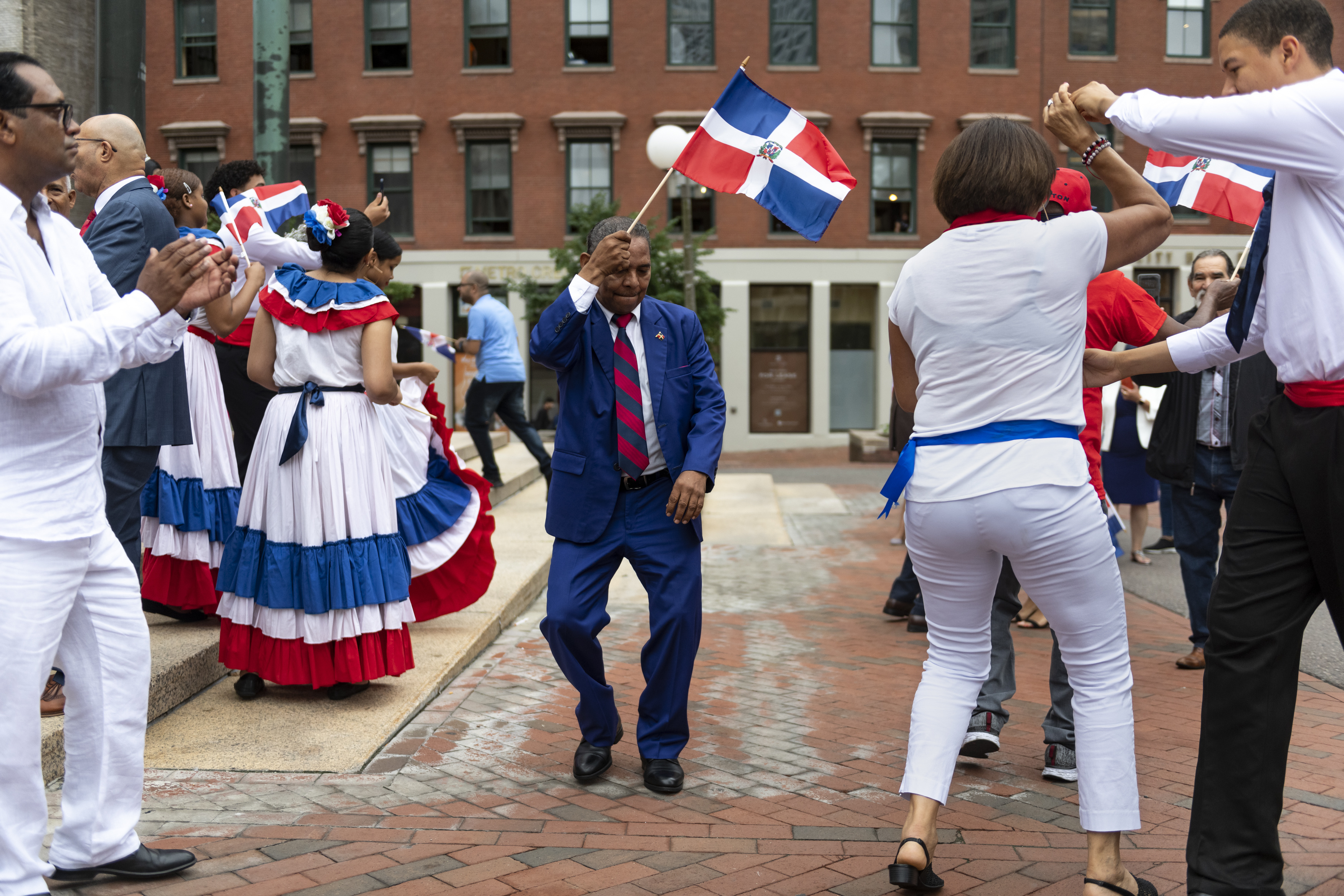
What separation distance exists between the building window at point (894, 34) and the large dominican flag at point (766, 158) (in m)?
26.2

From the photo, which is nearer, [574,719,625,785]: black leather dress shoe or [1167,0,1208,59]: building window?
[574,719,625,785]: black leather dress shoe

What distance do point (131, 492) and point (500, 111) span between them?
26015 millimetres

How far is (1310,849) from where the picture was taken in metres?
3.62

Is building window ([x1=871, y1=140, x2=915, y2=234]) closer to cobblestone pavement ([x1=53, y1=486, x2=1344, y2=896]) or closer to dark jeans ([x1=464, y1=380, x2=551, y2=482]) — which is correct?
dark jeans ([x1=464, y1=380, x2=551, y2=482])

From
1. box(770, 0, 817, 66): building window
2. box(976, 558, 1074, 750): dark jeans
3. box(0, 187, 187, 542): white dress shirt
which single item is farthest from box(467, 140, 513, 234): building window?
box(0, 187, 187, 542): white dress shirt

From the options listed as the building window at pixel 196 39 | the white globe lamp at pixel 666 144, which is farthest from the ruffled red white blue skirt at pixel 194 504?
the building window at pixel 196 39

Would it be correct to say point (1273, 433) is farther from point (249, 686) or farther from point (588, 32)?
point (588, 32)

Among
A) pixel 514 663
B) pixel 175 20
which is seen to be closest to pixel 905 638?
pixel 514 663

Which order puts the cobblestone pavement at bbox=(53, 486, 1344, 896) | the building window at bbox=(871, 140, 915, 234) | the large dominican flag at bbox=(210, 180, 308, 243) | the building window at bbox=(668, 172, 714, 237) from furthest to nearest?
the building window at bbox=(871, 140, 915, 234), the building window at bbox=(668, 172, 714, 237), the large dominican flag at bbox=(210, 180, 308, 243), the cobblestone pavement at bbox=(53, 486, 1344, 896)

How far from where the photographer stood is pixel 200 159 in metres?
29.8

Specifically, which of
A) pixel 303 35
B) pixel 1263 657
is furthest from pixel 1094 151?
pixel 303 35

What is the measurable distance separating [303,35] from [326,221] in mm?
27165

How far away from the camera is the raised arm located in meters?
3.11

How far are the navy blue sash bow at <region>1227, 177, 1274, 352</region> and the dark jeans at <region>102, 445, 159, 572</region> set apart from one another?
3719 millimetres
